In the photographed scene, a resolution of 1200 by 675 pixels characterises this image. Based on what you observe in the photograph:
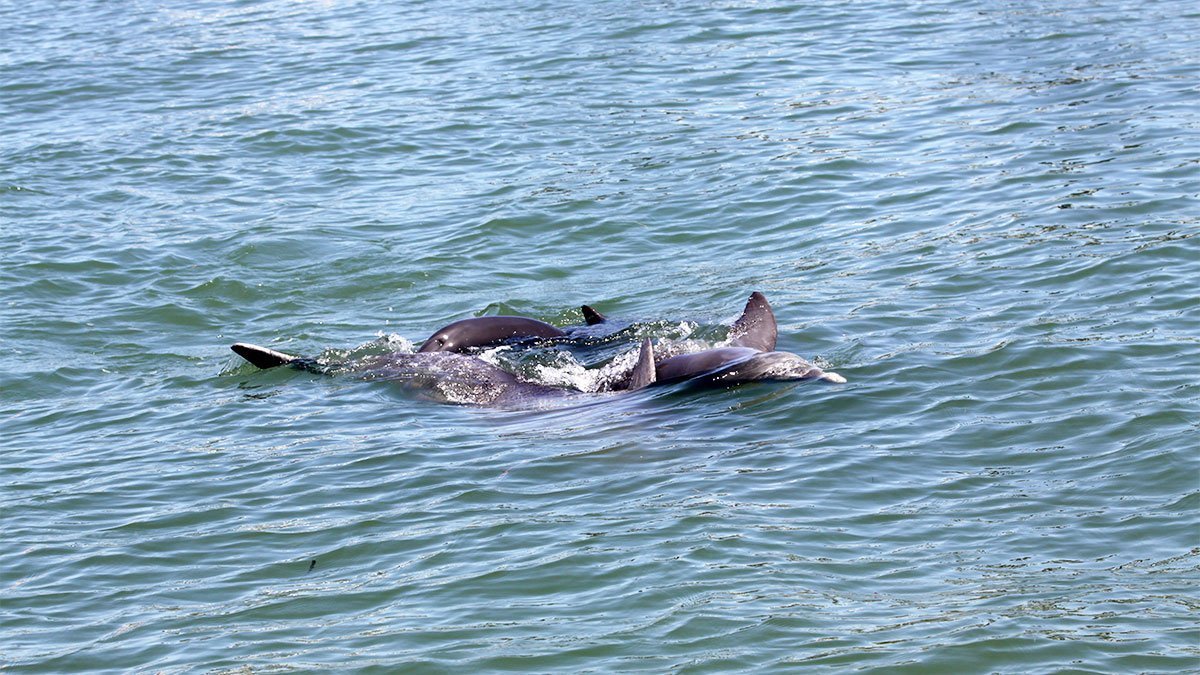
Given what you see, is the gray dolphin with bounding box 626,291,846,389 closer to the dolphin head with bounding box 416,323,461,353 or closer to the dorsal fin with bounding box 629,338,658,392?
the dorsal fin with bounding box 629,338,658,392

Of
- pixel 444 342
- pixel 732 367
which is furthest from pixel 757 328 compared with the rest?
Answer: pixel 444 342

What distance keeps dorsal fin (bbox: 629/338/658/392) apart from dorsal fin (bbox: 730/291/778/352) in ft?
2.80

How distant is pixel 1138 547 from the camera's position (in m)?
7.23

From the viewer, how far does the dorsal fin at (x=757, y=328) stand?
34.6ft

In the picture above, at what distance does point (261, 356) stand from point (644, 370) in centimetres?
293

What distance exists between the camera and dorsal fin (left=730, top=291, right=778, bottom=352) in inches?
415

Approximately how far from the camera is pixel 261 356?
10914 millimetres

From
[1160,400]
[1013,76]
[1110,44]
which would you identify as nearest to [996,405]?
[1160,400]

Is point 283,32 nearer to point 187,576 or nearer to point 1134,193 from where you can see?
point 1134,193

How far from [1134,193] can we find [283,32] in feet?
51.4

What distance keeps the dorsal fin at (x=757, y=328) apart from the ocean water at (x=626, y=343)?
489mm

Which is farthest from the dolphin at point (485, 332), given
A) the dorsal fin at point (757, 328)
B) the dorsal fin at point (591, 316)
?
the dorsal fin at point (757, 328)

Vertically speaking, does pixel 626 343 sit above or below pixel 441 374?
below

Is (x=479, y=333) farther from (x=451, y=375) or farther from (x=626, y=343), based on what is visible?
(x=626, y=343)
